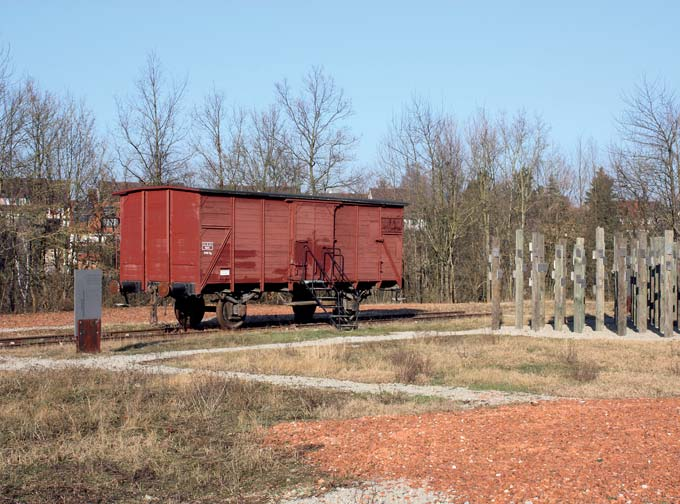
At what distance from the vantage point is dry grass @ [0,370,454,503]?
718 cm

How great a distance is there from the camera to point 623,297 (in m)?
21.6

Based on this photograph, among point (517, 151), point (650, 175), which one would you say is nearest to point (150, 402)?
point (650, 175)

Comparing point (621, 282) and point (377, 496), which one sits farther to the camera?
point (621, 282)

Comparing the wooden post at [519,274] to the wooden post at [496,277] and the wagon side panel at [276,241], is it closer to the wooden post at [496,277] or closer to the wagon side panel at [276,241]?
the wooden post at [496,277]

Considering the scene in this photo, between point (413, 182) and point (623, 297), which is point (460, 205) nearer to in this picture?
point (413, 182)

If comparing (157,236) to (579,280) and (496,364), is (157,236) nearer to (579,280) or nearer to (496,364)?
(496,364)

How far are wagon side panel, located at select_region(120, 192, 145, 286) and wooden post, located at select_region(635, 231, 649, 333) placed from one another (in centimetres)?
1326

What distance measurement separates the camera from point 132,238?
22.8 metres

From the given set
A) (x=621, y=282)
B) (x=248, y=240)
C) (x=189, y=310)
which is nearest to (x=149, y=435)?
(x=248, y=240)

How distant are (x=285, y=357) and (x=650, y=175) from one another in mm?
29752

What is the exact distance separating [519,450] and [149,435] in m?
3.95

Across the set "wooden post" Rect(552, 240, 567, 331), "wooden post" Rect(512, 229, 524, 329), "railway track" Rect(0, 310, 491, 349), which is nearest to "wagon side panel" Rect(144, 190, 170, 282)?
"railway track" Rect(0, 310, 491, 349)

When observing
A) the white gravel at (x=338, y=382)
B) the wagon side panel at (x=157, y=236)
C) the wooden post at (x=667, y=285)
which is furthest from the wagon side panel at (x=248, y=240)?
the wooden post at (x=667, y=285)

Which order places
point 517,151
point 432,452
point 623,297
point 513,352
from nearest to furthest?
point 432,452 < point 513,352 < point 623,297 < point 517,151
